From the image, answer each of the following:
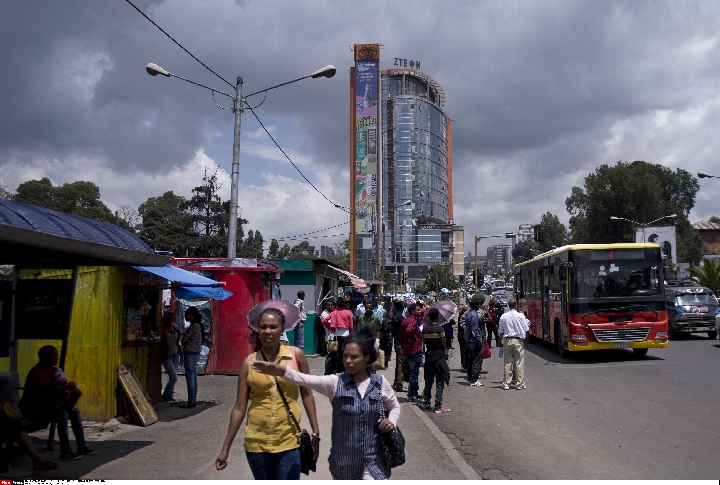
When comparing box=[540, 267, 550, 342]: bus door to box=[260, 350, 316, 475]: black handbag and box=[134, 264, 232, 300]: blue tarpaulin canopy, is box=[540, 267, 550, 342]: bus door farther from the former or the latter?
box=[260, 350, 316, 475]: black handbag

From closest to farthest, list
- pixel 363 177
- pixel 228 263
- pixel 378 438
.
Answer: pixel 378 438, pixel 228 263, pixel 363 177

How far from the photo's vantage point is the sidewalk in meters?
6.43

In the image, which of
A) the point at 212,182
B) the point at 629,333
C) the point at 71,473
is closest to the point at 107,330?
the point at 71,473

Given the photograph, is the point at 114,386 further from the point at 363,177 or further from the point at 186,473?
the point at 363,177

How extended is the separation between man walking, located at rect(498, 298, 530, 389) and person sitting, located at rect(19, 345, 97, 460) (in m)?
8.34

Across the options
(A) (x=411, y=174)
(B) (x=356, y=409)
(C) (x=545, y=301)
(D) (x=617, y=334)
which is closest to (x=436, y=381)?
(B) (x=356, y=409)

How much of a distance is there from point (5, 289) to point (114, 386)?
2.12 meters

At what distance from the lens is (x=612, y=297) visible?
54.6 ft

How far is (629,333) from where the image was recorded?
16.4 metres

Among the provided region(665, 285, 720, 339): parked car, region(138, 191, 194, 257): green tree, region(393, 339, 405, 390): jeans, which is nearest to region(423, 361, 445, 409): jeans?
region(393, 339, 405, 390): jeans

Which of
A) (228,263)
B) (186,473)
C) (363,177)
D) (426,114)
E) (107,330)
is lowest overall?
(186,473)

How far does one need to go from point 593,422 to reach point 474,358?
14.5 feet

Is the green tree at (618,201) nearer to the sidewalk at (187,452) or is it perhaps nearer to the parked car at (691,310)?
the parked car at (691,310)

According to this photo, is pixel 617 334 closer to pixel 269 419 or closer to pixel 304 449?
pixel 304 449
